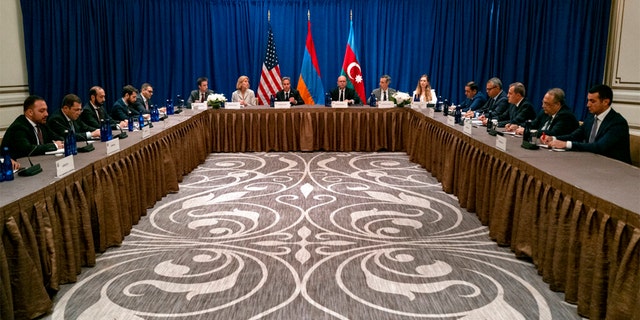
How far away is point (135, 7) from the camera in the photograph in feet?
30.1

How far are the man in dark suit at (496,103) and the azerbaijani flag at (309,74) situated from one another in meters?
3.64

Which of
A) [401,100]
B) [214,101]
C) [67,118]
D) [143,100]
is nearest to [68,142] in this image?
[67,118]

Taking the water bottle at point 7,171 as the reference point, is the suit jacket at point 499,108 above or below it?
above

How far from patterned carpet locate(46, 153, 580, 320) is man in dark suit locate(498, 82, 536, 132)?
113cm

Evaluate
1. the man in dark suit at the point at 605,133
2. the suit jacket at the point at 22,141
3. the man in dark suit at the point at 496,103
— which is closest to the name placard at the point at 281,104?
the man in dark suit at the point at 496,103

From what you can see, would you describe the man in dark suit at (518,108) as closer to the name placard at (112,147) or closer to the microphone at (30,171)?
the name placard at (112,147)

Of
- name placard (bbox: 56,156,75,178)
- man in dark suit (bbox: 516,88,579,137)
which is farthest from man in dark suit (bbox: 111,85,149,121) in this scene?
man in dark suit (bbox: 516,88,579,137)

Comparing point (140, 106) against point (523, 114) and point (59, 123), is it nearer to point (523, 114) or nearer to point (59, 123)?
point (59, 123)

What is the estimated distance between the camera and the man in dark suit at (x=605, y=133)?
3.73 metres

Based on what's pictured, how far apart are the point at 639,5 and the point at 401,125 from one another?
3354 millimetres

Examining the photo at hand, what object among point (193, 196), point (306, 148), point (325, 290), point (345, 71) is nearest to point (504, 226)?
point (325, 290)

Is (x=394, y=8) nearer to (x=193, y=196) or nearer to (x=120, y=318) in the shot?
(x=193, y=196)

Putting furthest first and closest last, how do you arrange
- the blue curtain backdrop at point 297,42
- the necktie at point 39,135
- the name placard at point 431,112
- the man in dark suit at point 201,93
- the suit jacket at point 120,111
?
the man in dark suit at point 201,93 < the blue curtain backdrop at point 297,42 < the name placard at point 431,112 < the suit jacket at point 120,111 < the necktie at point 39,135

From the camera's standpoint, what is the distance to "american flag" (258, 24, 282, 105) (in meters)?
8.89
